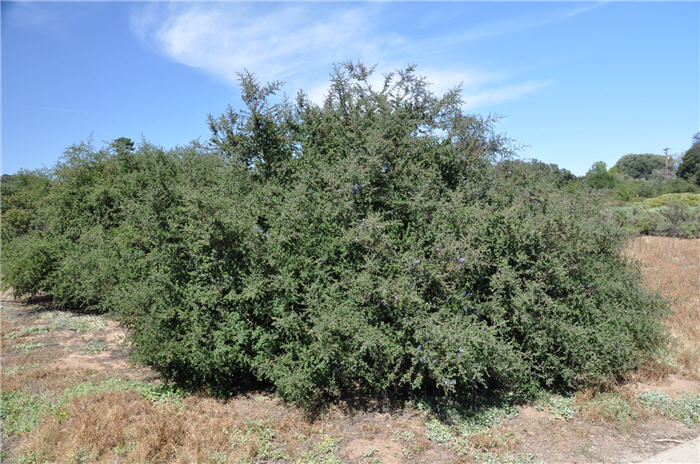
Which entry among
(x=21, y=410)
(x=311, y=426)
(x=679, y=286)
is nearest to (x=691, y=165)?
(x=679, y=286)

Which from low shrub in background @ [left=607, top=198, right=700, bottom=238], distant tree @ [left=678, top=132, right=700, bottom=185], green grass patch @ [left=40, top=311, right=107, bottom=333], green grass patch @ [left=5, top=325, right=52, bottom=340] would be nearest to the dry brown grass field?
green grass patch @ [left=5, top=325, right=52, bottom=340]

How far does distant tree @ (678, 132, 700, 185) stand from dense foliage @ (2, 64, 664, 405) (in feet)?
164

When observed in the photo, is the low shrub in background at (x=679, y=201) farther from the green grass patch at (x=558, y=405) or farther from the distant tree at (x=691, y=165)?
the distant tree at (x=691, y=165)

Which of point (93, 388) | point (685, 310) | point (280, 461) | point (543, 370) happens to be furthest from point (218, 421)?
point (685, 310)

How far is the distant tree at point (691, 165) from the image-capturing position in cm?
4506

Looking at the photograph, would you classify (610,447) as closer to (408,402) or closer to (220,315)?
(408,402)

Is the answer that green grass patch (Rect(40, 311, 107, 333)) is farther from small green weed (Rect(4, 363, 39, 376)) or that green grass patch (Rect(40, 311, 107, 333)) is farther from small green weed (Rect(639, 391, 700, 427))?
small green weed (Rect(639, 391, 700, 427))

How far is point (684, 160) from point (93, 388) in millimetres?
60489

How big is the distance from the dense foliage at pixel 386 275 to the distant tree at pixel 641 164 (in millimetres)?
90262

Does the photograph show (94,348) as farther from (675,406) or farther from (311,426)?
(675,406)

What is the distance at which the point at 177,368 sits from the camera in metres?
5.48

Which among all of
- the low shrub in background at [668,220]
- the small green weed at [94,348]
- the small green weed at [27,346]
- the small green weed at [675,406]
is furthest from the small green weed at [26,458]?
the low shrub in background at [668,220]

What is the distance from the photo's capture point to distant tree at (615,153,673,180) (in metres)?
82.6

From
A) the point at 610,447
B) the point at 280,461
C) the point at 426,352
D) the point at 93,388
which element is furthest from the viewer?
the point at 93,388
